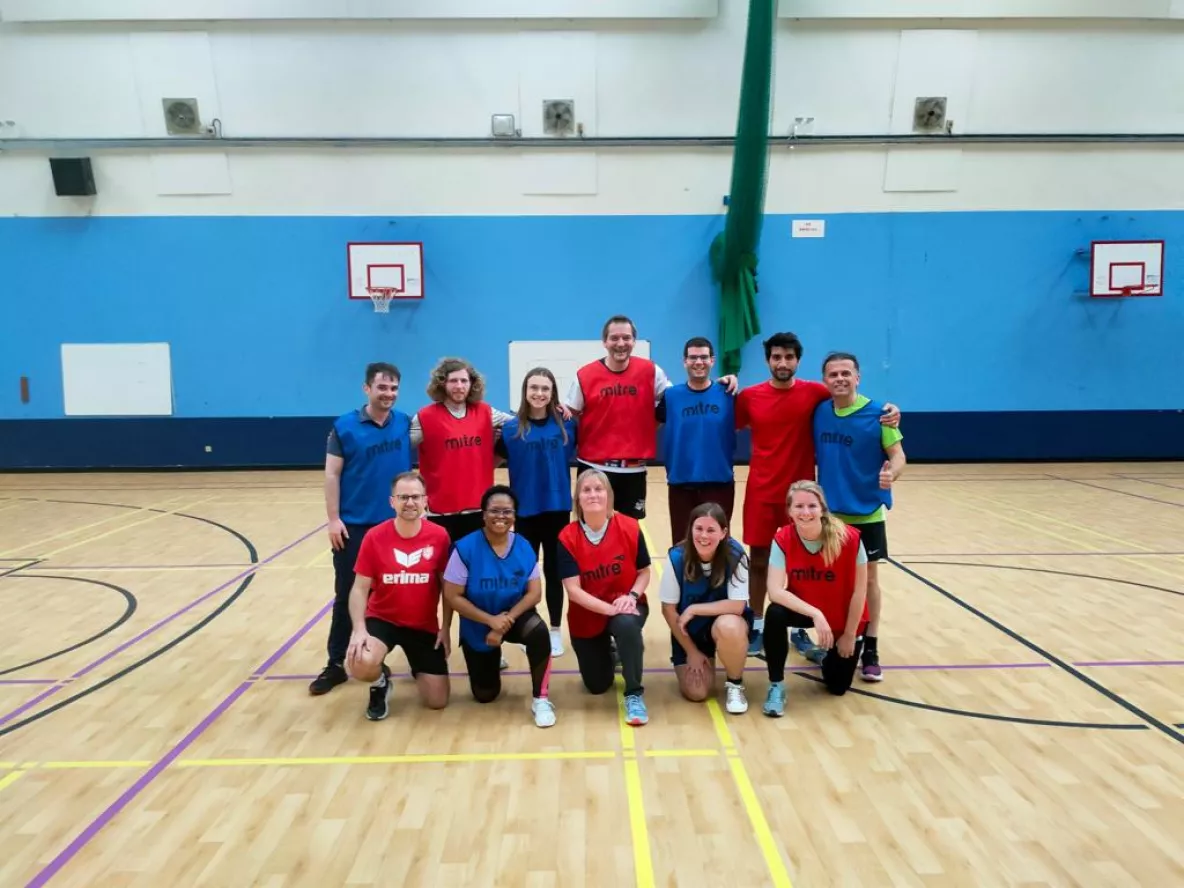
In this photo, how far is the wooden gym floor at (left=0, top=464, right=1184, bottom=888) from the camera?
238 cm

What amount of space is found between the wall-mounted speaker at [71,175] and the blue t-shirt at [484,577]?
10.4 m

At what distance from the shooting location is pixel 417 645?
3453 mm

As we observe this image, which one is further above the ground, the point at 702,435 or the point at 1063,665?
the point at 702,435

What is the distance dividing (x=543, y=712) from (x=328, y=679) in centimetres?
116

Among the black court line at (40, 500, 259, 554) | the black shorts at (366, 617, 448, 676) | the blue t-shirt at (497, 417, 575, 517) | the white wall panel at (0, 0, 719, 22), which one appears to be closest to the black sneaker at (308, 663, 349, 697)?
the black shorts at (366, 617, 448, 676)

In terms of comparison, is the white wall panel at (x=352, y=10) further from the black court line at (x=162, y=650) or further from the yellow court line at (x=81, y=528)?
the black court line at (x=162, y=650)

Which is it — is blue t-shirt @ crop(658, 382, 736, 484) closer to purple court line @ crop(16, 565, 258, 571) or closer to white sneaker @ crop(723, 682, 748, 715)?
white sneaker @ crop(723, 682, 748, 715)

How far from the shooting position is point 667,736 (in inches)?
125

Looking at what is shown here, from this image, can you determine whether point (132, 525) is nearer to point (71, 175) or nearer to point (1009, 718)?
point (71, 175)

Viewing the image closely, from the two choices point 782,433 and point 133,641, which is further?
point 133,641

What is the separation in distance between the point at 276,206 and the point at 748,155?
6685 mm

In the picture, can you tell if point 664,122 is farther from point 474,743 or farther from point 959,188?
point 474,743

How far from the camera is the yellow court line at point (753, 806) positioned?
2.31 metres

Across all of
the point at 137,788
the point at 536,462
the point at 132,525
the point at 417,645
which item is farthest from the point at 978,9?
the point at 137,788
